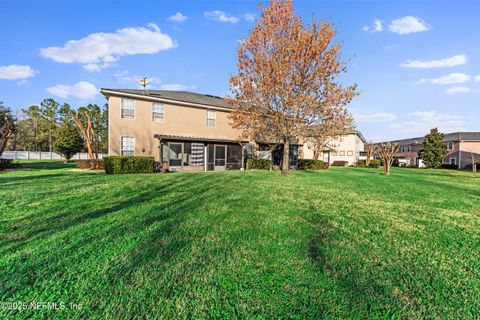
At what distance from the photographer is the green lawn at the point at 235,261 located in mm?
2104

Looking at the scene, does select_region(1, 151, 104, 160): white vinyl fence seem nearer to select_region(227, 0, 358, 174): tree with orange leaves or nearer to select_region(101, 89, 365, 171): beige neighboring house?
select_region(101, 89, 365, 171): beige neighboring house

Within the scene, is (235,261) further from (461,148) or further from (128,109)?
(461,148)

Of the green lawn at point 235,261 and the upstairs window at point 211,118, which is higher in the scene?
the upstairs window at point 211,118

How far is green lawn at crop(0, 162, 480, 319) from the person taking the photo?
2104mm

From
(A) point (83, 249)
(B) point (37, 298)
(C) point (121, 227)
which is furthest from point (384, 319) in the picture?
(C) point (121, 227)

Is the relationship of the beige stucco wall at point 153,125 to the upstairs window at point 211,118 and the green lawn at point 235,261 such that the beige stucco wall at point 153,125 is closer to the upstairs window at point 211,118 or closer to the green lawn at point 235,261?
the upstairs window at point 211,118

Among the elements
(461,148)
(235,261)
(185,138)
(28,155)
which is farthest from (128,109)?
(461,148)

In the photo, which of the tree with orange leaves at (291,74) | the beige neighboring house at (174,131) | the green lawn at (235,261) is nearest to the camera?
the green lawn at (235,261)

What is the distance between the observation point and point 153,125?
1617 cm

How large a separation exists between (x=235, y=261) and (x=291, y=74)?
35.7 ft

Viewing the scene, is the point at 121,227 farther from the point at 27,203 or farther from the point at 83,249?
the point at 27,203

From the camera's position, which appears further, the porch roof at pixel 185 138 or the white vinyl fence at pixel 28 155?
the white vinyl fence at pixel 28 155

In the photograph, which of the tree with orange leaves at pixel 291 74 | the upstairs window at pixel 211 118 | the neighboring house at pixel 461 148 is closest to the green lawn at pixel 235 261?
the tree with orange leaves at pixel 291 74

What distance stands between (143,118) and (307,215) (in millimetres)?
14530
